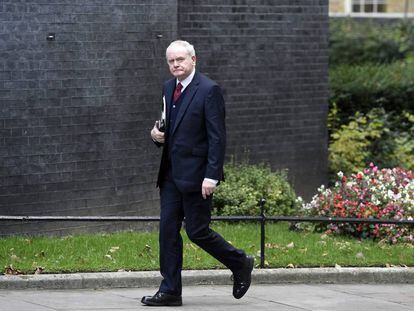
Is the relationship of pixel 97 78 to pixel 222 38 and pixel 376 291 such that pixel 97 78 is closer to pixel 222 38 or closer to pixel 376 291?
pixel 222 38

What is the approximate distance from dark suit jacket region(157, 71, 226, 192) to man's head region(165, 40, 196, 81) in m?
0.13

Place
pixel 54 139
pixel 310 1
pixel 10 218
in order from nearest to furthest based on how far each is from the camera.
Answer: pixel 10 218, pixel 54 139, pixel 310 1

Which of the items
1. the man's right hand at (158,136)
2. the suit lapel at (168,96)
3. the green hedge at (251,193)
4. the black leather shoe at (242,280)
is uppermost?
the suit lapel at (168,96)

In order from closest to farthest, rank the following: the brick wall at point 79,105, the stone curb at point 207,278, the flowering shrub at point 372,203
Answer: the stone curb at point 207,278, the brick wall at point 79,105, the flowering shrub at point 372,203

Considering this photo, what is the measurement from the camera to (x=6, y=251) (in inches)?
414

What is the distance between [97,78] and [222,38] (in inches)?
91.8

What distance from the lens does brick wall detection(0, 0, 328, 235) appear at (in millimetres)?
11805

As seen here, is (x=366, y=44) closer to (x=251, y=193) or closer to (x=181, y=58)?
(x=251, y=193)

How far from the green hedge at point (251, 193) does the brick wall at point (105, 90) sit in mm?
488

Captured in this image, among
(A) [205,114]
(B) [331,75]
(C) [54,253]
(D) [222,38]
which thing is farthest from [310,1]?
A: (A) [205,114]

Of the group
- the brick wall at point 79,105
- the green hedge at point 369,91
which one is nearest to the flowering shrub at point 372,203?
the brick wall at point 79,105

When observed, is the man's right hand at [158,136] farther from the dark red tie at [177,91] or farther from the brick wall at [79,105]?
the brick wall at [79,105]

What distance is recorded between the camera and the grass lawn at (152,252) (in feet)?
32.8

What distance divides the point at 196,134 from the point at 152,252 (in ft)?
8.20
